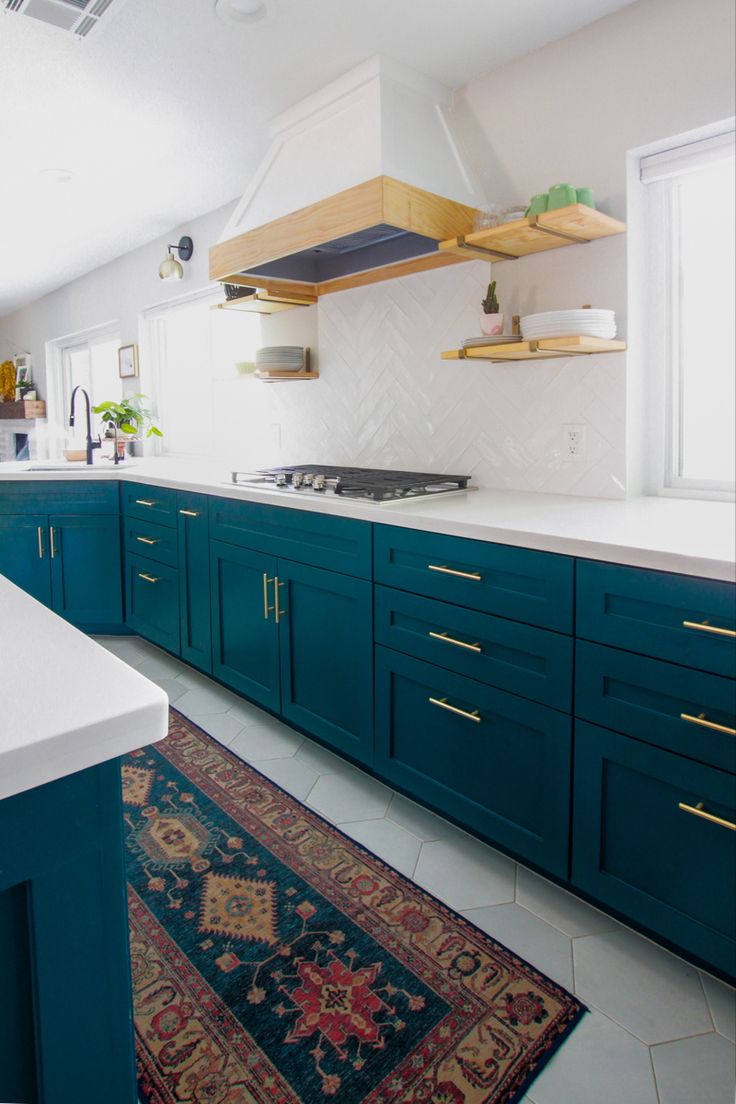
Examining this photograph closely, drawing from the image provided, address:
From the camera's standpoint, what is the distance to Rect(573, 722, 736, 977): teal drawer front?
1.43 metres

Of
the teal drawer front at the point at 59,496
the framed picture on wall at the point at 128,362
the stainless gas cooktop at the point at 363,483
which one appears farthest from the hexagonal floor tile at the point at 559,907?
the framed picture on wall at the point at 128,362

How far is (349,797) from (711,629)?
1.29m

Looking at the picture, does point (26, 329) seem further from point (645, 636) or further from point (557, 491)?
point (645, 636)

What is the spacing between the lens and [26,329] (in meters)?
6.77

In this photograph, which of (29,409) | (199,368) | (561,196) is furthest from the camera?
(29,409)

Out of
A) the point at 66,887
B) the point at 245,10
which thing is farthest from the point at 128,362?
the point at 66,887

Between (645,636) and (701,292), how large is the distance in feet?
3.96

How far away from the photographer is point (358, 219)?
2.31 metres

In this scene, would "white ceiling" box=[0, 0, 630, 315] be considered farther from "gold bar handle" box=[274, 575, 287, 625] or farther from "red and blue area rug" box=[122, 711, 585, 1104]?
"red and blue area rug" box=[122, 711, 585, 1104]

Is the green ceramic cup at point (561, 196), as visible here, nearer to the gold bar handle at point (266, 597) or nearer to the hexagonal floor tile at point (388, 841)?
the gold bar handle at point (266, 597)

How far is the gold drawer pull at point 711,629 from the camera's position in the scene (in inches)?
53.7

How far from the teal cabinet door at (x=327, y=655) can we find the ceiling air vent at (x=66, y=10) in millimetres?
1742

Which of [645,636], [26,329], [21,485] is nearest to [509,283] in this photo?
[645,636]

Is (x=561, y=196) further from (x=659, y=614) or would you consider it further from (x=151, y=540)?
(x=151, y=540)
